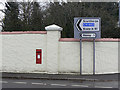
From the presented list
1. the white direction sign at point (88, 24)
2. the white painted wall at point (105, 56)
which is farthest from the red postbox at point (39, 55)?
the white painted wall at point (105, 56)

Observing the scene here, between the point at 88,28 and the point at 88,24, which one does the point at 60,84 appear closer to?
the point at 88,28

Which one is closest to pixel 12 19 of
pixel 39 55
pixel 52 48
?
pixel 39 55

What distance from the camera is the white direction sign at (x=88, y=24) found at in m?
11.8

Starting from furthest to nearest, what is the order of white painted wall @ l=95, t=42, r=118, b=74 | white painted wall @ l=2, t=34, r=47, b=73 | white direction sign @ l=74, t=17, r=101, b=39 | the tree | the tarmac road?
1. the tree
2. white painted wall @ l=2, t=34, r=47, b=73
3. white painted wall @ l=95, t=42, r=118, b=74
4. white direction sign @ l=74, t=17, r=101, b=39
5. the tarmac road

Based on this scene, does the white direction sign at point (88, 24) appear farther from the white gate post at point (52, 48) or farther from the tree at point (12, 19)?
the tree at point (12, 19)

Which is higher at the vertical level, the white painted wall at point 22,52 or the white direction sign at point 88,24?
the white direction sign at point 88,24

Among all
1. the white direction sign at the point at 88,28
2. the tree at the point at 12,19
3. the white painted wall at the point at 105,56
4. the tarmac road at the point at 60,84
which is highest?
the tree at the point at 12,19

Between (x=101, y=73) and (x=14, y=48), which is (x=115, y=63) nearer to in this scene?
(x=101, y=73)

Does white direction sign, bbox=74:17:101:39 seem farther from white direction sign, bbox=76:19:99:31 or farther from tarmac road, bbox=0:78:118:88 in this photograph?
tarmac road, bbox=0:78:118:88

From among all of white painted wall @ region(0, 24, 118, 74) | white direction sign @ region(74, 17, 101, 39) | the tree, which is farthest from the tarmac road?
the tree

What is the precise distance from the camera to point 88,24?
1180 cm

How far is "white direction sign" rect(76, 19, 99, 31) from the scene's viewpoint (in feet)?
38.7

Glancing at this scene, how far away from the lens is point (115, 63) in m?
12.1

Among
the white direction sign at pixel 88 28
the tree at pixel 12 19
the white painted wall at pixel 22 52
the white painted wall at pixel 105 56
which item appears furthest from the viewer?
the tree at pixel 12 19
